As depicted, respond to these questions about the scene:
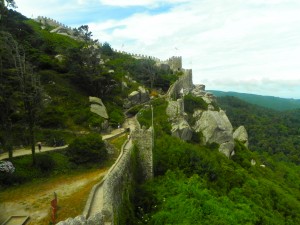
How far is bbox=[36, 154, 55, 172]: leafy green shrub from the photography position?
2527 cm

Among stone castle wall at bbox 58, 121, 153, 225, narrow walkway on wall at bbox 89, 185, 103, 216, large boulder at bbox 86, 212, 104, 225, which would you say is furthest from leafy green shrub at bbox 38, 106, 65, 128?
large boulder at bbox 86, 212, 104, 225

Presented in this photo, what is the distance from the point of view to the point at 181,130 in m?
39.5

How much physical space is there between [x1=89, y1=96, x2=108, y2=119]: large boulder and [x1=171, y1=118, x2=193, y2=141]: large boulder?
297 inches

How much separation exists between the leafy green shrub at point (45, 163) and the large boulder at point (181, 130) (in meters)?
Result: 14.9

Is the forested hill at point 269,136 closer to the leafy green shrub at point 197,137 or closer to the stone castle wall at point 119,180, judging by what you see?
the leafy green shrub at point 197,137

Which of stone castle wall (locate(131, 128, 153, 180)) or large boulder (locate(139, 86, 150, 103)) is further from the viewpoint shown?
large boulder (locate(139, 86, 150, 103))

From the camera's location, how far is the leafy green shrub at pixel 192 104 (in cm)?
5412

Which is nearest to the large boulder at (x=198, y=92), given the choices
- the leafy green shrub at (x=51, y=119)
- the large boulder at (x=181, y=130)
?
the large boulder at (x=181, y=130)

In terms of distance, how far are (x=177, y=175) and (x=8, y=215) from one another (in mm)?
12151

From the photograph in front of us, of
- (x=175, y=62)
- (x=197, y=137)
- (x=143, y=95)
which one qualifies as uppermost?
(x=175, y=62)

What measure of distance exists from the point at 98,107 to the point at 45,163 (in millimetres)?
16912

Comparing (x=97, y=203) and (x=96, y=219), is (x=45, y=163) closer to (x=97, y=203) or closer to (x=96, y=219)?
(x=97, y=203)

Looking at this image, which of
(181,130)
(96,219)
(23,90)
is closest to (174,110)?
(181,130)

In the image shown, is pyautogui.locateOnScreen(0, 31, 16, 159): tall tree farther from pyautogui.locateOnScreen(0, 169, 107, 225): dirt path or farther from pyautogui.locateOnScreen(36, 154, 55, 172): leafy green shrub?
pyautogui.locateOnScreen(0, 169, 107, 225): dirt path
